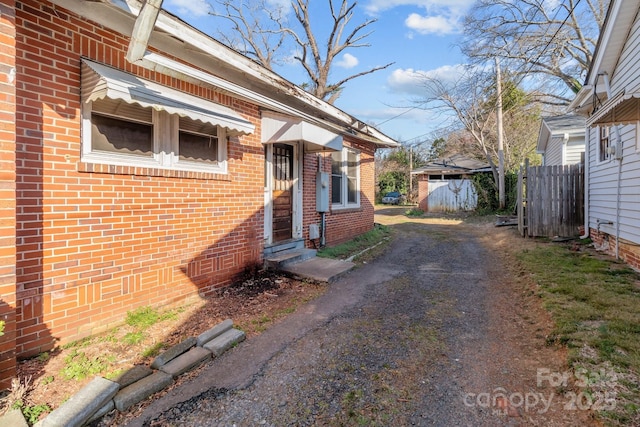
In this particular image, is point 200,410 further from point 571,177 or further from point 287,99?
point 571,177

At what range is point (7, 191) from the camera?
2.53 metres

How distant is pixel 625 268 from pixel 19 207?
8527 millimetres

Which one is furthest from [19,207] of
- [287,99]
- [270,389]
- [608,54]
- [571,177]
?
[571,177]

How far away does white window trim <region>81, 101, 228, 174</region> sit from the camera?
3.46 meters

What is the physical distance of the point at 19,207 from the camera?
2926 mm

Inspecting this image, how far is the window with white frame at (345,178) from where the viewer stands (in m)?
8.87

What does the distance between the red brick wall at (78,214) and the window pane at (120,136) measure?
221 millimetres

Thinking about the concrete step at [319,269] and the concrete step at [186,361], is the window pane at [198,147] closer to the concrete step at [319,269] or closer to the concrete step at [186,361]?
the concrete step at [319,269]

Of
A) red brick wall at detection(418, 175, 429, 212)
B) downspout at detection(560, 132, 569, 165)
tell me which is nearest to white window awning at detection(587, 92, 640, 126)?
downspout at detection(560, 132, 569, 165)

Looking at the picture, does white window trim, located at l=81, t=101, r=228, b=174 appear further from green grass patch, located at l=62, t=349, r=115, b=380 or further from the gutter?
green grass patch, located at l=62, t=349, r=115, b=380

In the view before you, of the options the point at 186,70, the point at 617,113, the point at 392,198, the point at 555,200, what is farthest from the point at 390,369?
the point at 392,198

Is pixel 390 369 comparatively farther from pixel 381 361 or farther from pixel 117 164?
pixel 117 164

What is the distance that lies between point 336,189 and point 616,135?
615 centimetres

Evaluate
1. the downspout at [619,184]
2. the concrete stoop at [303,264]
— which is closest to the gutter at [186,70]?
the concrete stoop at [303,264]
